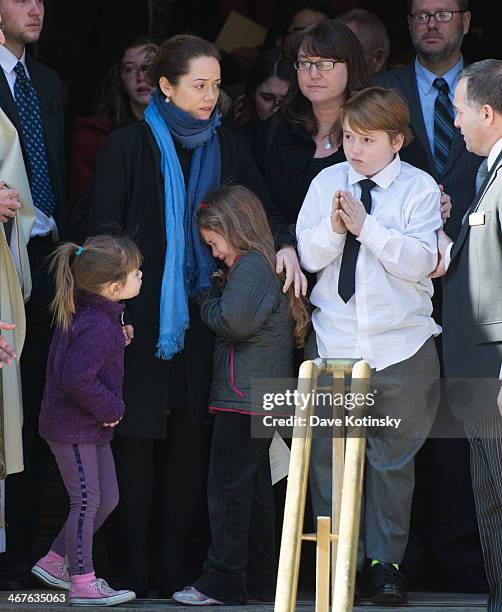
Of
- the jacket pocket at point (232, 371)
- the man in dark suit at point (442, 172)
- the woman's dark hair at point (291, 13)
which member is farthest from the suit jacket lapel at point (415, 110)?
the jacket pocket at point (232, 371)

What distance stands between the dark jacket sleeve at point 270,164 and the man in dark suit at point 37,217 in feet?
2.53

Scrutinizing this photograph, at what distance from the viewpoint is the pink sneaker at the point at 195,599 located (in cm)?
454

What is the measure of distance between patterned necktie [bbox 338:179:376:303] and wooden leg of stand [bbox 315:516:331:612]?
4.22ft

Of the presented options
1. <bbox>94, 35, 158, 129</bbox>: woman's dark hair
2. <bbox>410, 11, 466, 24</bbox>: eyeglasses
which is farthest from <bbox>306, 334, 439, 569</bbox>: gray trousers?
<bbox>94, 35, 158, 129</bbox>: woman's dark hair

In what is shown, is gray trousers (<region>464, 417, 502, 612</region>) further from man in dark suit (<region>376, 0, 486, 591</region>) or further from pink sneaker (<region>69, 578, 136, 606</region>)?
pink sneaker (<region>69, 578, 136, 606</region>)

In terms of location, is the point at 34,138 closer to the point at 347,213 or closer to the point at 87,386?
the point at 87,386

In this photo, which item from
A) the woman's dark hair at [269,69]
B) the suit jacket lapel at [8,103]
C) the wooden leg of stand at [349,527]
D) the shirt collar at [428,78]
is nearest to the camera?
the wooden leg of stand at [349,527]

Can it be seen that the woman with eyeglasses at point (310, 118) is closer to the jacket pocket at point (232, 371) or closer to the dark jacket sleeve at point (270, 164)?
the dark jacket sleeve at point (270, 164)

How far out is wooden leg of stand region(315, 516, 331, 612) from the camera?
337cm

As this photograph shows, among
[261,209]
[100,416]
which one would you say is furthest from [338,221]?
[100,416]

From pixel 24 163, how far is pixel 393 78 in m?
1.54

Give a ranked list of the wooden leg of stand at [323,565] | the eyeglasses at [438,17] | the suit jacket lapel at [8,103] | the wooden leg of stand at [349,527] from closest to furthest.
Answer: the wooden leg of stand at [349,527] → the wooden leg of stand at [323,565] → the suit jacket lapel at [8,103] → the eyeglasses at [438,17]

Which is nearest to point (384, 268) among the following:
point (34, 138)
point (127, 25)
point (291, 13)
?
point (34, 138)

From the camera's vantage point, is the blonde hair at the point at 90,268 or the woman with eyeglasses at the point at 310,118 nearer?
the blonde hair at the point at 90,268
